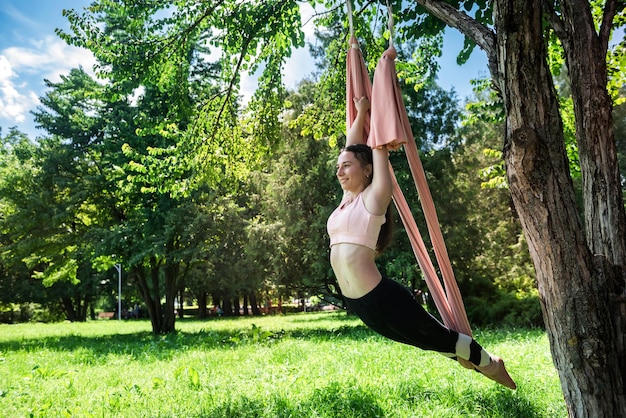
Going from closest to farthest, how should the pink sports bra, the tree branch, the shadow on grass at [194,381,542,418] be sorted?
the pink sports bra < the tree branch < the shadow on grass at [194,381,542,418]

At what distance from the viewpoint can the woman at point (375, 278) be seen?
230 centimetres

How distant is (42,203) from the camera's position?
45.2 feet

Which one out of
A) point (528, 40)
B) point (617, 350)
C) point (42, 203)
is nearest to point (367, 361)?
point (617, 350)

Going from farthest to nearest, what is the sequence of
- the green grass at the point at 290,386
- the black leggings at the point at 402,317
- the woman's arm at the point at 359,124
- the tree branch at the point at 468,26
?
the green grass at the point at 290,386
the woman's arm at the point at 359,124
the tree branch at the point at 468,26
the black leggings at the point at 402,317

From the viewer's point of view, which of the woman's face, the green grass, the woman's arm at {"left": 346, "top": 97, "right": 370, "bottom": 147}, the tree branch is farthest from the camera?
the green grass

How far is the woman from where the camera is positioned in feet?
7.56

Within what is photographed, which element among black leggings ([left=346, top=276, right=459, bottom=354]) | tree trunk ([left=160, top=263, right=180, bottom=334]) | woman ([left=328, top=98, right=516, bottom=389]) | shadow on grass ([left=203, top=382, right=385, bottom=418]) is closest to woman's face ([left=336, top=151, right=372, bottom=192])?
woman ([left=328, top=98, right=516, bottom=389])


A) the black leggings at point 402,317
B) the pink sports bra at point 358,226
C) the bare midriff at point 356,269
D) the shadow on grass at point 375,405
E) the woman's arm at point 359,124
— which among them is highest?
the woman's arm at point 359,124

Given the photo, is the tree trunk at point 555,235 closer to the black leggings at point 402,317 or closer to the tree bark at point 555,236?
the tree bark at point 555,236

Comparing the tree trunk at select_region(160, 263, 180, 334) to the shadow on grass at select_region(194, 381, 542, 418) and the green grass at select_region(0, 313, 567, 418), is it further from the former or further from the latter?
the shadow on grass at select_region(194, 381, 542, 418)

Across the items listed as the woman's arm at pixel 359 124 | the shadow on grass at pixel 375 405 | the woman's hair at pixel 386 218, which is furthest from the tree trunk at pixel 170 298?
the woman's hair at pixel 386 218

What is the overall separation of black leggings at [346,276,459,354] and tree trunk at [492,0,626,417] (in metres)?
0.56

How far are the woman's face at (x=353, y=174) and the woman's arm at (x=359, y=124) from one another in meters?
0.33

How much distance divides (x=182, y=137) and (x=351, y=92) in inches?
159
